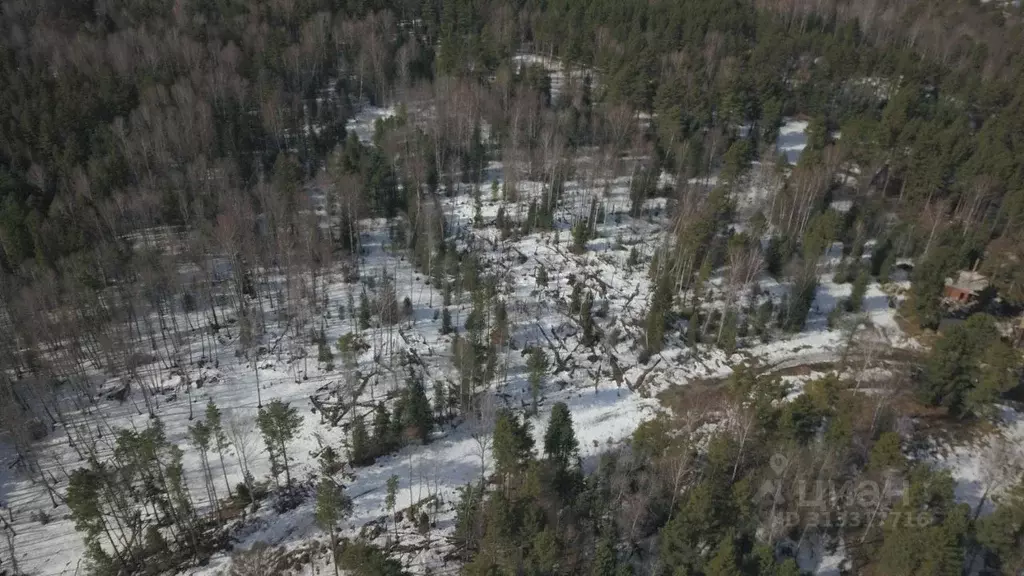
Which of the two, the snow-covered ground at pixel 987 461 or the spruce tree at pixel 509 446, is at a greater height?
the spruce tree at pixel 509 446

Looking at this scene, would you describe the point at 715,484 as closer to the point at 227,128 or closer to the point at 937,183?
the point at 937,183

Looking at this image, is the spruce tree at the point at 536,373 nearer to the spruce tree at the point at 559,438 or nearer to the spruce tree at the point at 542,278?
the spruce tree at the point at 559,438

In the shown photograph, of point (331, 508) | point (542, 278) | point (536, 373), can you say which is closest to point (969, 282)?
point (542, 278)

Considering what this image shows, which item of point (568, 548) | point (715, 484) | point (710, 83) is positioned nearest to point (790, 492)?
point (715, 484)

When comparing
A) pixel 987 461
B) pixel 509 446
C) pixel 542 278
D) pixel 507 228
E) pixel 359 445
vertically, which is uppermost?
pixel 507 228

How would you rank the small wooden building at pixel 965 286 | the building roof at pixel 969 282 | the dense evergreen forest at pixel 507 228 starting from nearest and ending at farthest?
the dense evergreen forest at pixel 507 228
the small wooden building at pixel 965 286
the building roof at pixel 969 282

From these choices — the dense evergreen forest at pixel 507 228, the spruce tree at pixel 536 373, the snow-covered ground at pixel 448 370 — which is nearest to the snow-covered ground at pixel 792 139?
the dense evergreen forest at pixel 507 228

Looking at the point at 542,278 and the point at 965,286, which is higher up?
the point at 965,286

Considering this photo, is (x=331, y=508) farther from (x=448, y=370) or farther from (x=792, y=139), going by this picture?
(x=792, y=139)

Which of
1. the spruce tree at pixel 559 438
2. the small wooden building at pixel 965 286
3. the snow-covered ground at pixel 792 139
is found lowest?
the spruce tree at pixel 559 438
